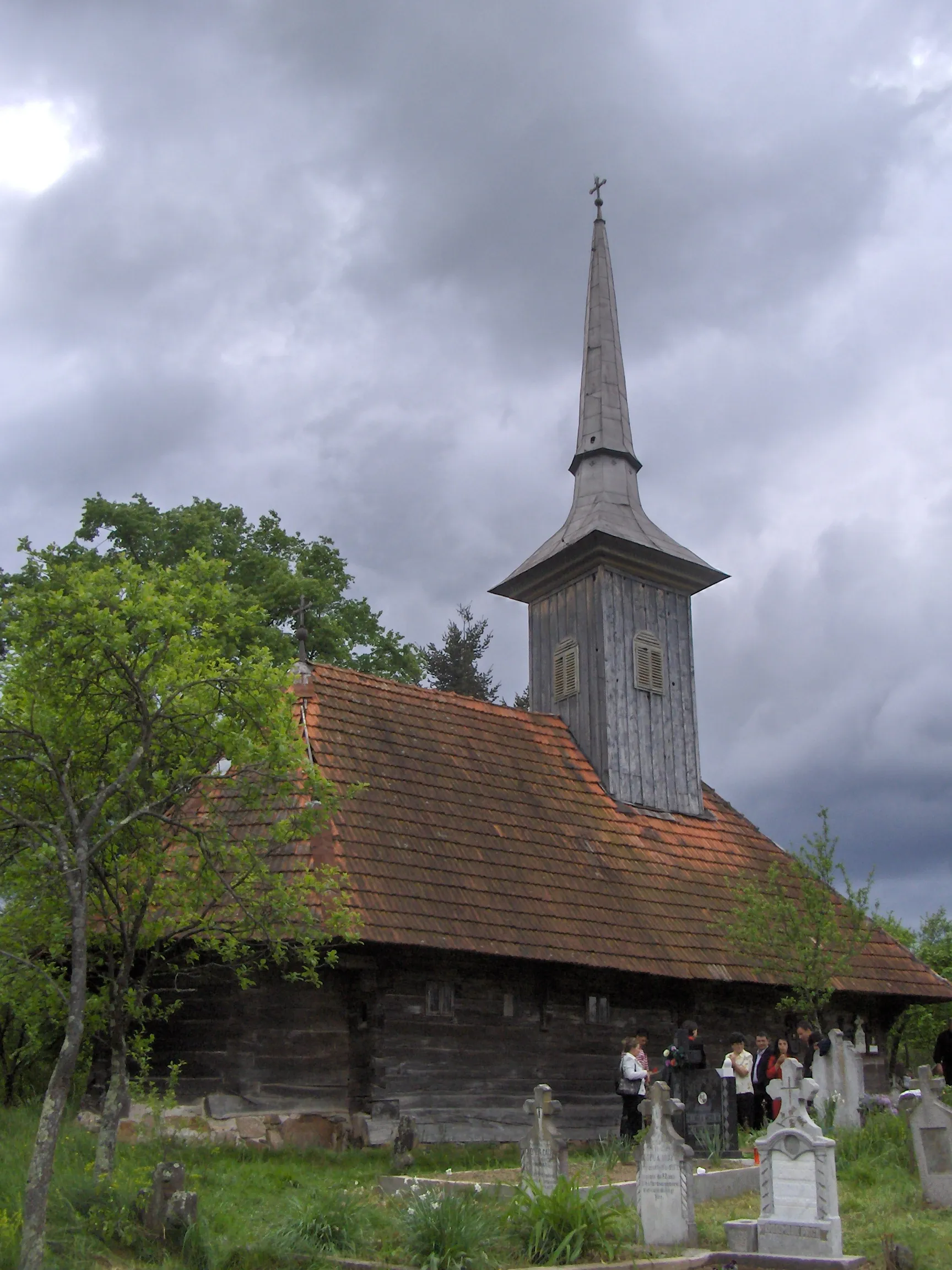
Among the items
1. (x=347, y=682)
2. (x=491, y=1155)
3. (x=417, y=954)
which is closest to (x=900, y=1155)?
(x=491, y=1155)

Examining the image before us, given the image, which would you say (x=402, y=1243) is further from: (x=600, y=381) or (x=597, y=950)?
(x=600, y=381)

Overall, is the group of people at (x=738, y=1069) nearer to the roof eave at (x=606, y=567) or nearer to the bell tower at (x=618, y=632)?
the bell tower at (x=618, y=632)

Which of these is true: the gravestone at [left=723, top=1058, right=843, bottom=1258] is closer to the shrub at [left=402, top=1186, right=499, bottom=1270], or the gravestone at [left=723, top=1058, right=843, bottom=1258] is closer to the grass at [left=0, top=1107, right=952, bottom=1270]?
the grass at [left=0, top=1107, right=952, bottom=1270]

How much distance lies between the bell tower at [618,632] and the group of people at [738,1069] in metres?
5.79

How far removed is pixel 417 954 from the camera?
13.2m

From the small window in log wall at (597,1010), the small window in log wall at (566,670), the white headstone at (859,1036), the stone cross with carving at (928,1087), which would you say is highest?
the small window in log wall at (566,670)

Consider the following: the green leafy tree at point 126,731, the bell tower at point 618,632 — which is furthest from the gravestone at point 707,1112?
the bell tower at point 618,632

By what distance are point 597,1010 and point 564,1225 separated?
7249 mm

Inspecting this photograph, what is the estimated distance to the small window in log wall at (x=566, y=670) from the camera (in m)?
20.1

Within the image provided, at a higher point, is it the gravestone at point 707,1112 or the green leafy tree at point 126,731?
the green leafy tree at point 126,731

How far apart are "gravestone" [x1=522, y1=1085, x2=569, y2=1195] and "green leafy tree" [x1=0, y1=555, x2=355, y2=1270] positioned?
7.73 feet

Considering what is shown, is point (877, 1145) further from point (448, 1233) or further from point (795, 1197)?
point (448, 1233)

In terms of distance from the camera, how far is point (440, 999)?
542 inches

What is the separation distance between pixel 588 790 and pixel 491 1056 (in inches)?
207
